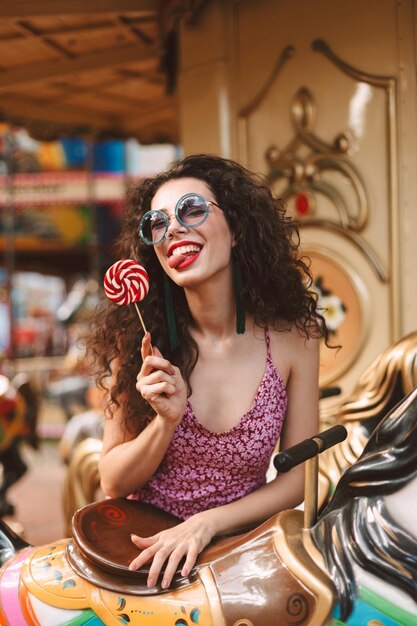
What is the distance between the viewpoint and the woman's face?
59.6 inches

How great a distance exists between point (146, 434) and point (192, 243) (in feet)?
1.32

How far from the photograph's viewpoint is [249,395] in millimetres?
1568

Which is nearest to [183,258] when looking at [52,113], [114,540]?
[114,540]

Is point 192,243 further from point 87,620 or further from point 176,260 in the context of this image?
point 87,620

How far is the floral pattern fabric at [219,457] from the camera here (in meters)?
1.54

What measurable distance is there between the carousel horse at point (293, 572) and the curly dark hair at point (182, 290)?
358 millimetres

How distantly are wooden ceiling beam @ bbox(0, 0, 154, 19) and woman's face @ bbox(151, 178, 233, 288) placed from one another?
8.48ft

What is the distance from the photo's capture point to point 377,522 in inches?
47.5

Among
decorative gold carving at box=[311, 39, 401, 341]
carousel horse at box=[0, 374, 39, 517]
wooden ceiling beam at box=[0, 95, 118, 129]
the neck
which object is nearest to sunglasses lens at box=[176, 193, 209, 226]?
the neck

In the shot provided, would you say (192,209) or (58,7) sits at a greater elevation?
(58,7)

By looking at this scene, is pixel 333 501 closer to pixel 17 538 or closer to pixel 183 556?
pixel 183 556

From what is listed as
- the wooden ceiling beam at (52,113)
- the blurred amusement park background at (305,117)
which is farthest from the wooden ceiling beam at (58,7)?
the wooden ceiling beam at (52,113)

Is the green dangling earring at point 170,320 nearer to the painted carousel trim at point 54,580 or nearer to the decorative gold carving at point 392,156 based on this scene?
the painted carousel trim at point 54,580

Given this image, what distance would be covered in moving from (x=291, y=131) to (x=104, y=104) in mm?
2949
